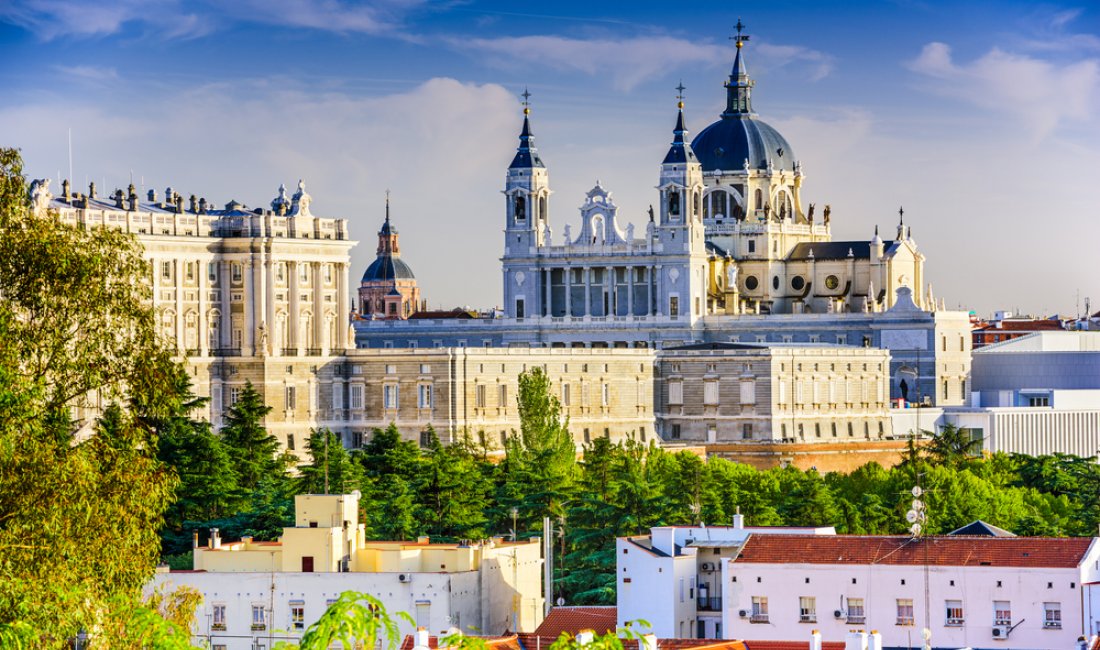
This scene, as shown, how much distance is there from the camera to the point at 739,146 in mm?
173125

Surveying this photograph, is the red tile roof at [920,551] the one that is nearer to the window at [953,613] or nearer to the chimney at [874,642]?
the window at [953,613]

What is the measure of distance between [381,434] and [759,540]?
41550 mm

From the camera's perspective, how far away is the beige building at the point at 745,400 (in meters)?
133

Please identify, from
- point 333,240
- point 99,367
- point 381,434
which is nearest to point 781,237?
point 333,240

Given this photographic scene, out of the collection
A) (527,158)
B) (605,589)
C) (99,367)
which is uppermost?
(527,158)

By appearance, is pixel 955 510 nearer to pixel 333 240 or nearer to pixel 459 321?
pixel 333 240

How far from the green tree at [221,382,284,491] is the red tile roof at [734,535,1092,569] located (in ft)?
106

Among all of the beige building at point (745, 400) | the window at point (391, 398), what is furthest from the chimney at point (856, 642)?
the beige building at point (745, 400)

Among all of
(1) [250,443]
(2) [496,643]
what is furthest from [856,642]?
(1) [250,443]

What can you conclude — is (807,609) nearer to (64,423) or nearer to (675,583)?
(675,583)

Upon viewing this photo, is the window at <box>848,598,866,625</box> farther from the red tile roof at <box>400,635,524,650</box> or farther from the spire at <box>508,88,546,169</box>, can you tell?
the spire at <box>508,88,546,169</box>

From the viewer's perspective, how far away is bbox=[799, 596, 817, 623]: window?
202 ft

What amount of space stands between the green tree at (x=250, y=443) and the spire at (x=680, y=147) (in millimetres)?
53372

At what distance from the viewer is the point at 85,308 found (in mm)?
45562
